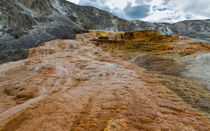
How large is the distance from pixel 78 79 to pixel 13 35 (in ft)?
41.6

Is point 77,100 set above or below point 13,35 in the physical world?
below

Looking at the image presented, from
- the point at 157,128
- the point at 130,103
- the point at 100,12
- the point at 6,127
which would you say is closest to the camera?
the point at 157,128

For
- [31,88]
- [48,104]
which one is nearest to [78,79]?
[31,88]

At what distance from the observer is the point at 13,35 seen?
11.9 metres

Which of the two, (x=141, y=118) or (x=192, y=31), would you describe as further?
(x=192, y=31)

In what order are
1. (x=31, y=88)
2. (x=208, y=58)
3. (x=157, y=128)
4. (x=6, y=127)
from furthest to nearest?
(x=208, y=58) → (x=31, y=88) → (x=6, y=127) → (x=157, y=128)

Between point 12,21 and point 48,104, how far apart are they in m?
15.6

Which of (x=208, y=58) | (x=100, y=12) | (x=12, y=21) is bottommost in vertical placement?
(x=208, y=58)

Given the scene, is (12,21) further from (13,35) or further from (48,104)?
(48,104)

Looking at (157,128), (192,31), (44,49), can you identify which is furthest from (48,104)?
(192,31)

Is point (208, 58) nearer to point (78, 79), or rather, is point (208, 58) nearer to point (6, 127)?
point (78, 79)

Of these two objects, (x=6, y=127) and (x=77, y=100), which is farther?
(x=77, y=100)

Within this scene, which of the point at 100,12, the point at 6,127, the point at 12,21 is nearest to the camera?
the point at 6,127

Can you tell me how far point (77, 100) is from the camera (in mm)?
2281
